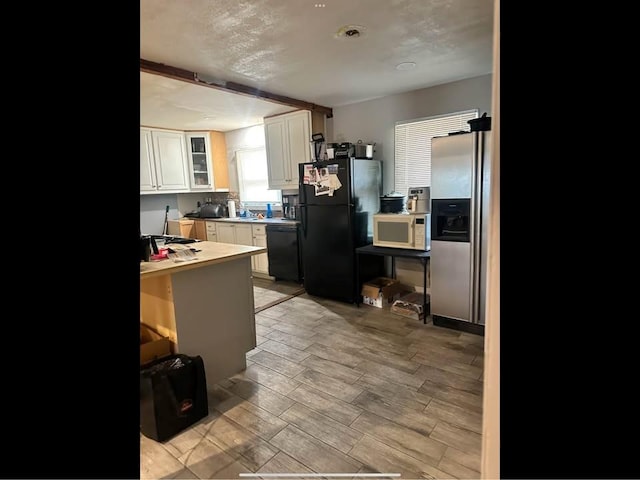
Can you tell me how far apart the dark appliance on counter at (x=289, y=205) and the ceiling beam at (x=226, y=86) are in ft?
4.14

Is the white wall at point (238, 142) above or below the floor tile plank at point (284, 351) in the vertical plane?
above

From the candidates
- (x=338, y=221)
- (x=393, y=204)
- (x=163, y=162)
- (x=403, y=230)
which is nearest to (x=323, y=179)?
(x=338, y=221)

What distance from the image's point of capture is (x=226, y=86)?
3342 millimetres

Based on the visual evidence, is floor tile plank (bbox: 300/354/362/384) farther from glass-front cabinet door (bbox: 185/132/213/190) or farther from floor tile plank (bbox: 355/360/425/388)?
glass-front cabinet door (bbox: 185/132/213/190)

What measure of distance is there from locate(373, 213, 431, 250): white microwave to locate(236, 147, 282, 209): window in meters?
2.31

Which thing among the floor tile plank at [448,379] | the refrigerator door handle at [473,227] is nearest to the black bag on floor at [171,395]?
the floor tile plank at [448,379]

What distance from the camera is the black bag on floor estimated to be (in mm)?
1814

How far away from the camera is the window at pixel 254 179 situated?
5.60m

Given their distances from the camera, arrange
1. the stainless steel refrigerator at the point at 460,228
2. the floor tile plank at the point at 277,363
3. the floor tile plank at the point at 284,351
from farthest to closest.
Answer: the stainless steel refrigerator at the point at 460,228 < the floor tile plank at the point at 284,351 < the floor tile plank at the point at 277,363

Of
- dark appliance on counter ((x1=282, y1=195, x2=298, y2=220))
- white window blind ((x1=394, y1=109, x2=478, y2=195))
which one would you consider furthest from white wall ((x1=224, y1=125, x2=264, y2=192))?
white window blind ((x1=394, y1=109, x2=478, y2=195))

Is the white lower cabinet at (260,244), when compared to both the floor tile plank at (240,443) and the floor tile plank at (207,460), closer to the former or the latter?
the floor tile plank at (240,443)

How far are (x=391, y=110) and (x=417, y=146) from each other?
56 cm

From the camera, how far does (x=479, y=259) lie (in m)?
2.97
